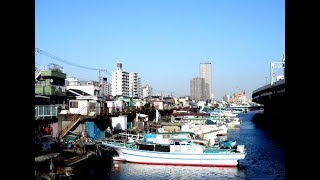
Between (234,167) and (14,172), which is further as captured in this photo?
(234,167)

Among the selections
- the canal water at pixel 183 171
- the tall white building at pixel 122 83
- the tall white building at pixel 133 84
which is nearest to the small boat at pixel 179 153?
the canal water at pixel 183 171

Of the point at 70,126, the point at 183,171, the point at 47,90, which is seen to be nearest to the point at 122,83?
the point at 47,90

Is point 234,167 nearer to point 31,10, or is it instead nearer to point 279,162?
point 279,162

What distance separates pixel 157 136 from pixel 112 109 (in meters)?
14.7

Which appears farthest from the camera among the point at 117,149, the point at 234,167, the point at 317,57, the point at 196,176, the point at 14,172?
the point at 117,149

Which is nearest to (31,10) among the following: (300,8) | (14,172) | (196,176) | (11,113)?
(11,113)

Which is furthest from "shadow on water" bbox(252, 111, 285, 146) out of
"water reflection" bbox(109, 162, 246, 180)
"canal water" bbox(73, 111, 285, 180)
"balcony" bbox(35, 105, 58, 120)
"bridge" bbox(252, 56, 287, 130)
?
"balcony" bbox(35, 105, 58, 120)

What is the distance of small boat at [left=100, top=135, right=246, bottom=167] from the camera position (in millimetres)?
36031

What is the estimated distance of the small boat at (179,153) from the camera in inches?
1419

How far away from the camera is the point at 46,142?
29.7m

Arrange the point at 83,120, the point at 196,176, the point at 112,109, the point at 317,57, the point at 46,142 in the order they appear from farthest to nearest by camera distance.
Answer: the point at 112,109
the point at 83,120
the point at 196,176
the point at 46,142
the point at 317,57

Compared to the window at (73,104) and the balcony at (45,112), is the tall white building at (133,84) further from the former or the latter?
the balcony at (45,112)

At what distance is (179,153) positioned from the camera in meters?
36.8

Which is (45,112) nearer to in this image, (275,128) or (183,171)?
(183,171)
